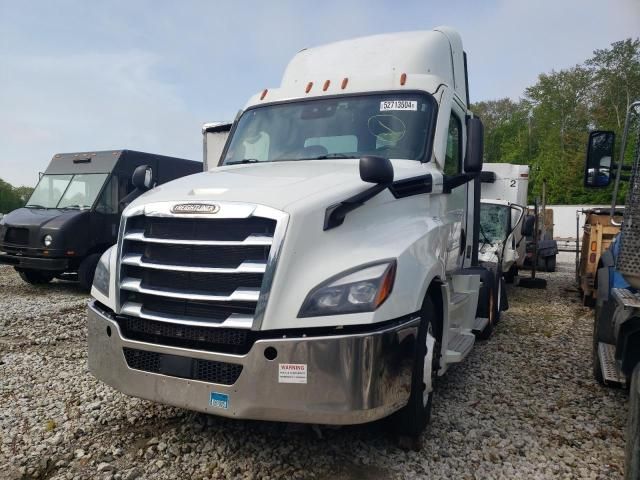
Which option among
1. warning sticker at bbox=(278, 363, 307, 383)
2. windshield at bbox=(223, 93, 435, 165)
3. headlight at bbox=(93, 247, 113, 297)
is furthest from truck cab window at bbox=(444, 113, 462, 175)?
headlight at bbox=(93, 247, 113, 297)

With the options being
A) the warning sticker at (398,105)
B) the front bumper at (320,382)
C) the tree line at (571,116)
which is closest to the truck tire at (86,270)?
the warning sticker at (398,105)

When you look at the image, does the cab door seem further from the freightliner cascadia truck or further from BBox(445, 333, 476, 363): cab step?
BBox(445, 333, 476, 363): cab step

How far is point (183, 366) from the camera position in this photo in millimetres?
2938

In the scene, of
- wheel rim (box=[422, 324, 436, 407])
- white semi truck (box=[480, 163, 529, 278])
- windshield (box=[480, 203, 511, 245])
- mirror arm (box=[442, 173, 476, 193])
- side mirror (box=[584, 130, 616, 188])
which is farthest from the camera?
windshield (box=[480, 203, 511, 245])

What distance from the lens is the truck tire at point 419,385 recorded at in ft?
10.4

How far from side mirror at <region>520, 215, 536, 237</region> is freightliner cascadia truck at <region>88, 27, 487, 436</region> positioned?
26.0 feet

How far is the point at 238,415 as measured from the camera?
2.76 m

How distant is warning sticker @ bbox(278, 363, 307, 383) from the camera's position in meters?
2.66

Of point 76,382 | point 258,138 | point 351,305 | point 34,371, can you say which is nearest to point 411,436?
point 351,305

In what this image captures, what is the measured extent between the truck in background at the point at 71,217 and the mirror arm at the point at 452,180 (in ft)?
22.5

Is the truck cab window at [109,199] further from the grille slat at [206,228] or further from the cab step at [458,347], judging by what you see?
the cab step at [458,347]

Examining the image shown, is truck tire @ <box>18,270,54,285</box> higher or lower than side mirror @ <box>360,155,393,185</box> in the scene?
lower

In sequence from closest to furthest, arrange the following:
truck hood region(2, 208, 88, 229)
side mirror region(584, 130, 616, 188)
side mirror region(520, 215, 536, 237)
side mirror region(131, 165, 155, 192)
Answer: side mirror region(584, 130, 616, 188) → side mirror region(131, 165, 155, 192) → truck hood region(2, 208, 88, 229) → side mirror region(520, 215, 536, 237)

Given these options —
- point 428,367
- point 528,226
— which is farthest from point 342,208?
point 528,226
